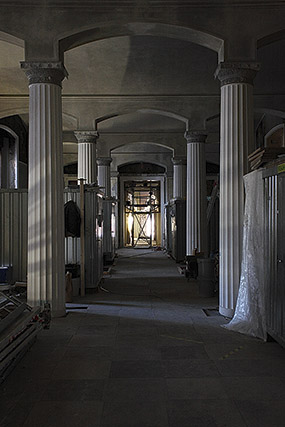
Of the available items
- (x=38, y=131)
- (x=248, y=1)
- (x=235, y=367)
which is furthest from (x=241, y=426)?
(x=248, y=1)

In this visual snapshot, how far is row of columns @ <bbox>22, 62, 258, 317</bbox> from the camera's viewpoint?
25.4 feet

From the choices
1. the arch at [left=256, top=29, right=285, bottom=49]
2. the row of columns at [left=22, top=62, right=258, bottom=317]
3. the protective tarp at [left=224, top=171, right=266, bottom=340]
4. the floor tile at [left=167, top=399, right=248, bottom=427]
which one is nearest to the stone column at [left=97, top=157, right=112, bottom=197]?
the row of columns at [left=22, top=62, right=258, bottom=317]

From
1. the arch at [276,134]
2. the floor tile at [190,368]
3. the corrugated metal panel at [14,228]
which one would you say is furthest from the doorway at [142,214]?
the floor tile at [190,368]

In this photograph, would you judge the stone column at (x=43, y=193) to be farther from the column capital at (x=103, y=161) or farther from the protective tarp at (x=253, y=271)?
the column capital at (x=103, y=161)

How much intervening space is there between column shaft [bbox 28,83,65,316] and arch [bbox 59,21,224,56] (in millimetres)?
984

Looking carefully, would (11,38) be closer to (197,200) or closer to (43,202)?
(43,202)

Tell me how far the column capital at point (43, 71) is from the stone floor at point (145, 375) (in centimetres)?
442

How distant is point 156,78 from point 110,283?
617 centimetres

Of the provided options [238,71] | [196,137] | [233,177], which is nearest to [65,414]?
[233,177]

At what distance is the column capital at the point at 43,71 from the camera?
25.1 ft

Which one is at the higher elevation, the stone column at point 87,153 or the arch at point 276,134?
the arch at point 276,134

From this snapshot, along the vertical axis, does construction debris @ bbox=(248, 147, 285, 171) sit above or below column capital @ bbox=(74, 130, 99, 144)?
below

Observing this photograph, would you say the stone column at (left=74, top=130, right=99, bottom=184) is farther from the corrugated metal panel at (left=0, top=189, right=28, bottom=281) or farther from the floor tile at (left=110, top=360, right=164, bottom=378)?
the floor tile at (left=110, top=360, right=164, bottom=378)

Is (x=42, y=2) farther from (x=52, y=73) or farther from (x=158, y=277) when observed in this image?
(x=158, y=277)
